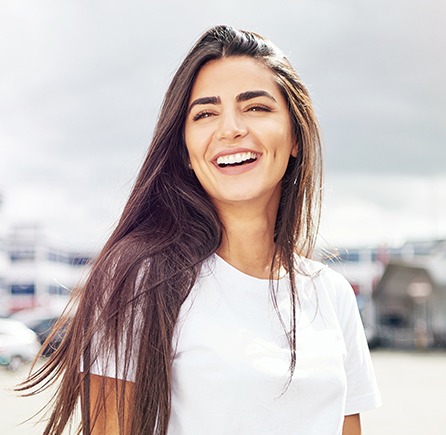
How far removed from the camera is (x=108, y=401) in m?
2.11

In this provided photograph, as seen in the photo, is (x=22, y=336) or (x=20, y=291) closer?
(x=22, y=336)

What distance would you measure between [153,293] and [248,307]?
29cm

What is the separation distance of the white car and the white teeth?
14541mm

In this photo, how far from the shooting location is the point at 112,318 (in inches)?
82.4

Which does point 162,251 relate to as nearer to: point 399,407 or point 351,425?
point 351,425

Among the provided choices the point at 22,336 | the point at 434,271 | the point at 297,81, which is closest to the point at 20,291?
the point at 434,271

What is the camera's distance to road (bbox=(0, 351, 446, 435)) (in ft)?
28.0

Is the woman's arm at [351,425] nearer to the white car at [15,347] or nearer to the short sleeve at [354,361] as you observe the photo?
the short sleeve at [354,361]

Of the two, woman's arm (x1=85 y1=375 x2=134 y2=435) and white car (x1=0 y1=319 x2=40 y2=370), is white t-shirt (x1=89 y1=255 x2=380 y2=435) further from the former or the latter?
white car (x1=0 y1=319 x2=40 y2=370)

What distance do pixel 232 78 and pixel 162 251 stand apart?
0.57 metres

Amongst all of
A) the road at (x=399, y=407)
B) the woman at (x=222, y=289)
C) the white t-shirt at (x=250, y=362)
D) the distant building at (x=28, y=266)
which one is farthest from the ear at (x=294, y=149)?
the distant building at (x=28, y=266)

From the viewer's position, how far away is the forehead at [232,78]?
2.37 meters

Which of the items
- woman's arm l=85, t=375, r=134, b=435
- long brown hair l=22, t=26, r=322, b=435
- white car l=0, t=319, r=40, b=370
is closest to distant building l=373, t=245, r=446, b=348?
white car l=0, t=319, r=40, b=370

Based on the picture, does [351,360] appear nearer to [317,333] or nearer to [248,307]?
[317,333]
